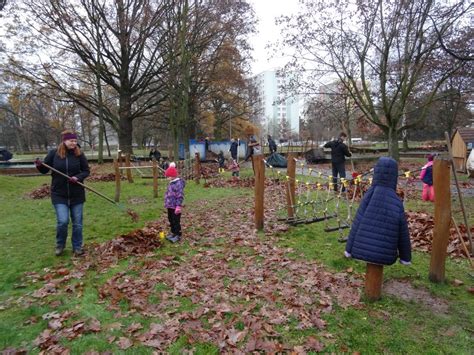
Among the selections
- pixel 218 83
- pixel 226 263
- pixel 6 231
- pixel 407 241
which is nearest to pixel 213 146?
pixel 218 83

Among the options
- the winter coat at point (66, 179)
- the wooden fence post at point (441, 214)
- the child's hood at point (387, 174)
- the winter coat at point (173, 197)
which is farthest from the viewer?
the winter coat at point (173, 197)

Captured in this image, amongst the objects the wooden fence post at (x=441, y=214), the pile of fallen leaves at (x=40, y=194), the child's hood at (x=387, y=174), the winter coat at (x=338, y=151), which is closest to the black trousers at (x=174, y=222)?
the child's hood at (x=387, y=174)

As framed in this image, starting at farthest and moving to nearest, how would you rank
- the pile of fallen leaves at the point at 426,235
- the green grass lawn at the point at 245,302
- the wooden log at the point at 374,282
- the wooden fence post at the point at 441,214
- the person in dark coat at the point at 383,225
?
1. the pile of fallen leaves at the point at 426,235
2. the wooden fence post at the point at 441,214
3. the wooden log at the point at 374,282
4. the person in dark coat at the point at 383,225
5. the green grass lawn at the point at 245,302

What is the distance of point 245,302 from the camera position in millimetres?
4281

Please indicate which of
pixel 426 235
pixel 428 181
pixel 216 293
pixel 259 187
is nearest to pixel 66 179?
pixel 216 293

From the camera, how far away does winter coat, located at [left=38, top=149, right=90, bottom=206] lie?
19.6 feet

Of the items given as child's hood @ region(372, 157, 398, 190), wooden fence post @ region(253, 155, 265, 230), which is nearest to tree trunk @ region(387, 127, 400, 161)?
wooden fence post @ region(253, 155, 265, 230)

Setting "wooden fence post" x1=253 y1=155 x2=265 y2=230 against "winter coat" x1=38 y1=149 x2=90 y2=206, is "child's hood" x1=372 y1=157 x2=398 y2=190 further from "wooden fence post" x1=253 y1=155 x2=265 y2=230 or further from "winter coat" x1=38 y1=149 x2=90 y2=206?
"winter coat" x1=38 y1=149 x2=90 y2=206

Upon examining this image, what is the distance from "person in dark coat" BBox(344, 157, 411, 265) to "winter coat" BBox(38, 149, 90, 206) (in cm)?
473

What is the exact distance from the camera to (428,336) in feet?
11.4

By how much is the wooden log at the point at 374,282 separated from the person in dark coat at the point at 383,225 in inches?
11.2

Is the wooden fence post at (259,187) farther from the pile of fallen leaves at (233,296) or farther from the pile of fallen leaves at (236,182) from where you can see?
the pile of fallen leaves at (236,182)

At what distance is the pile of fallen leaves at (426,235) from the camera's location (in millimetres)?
5801

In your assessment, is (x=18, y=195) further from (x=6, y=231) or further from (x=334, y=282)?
(x=334, y=282)
